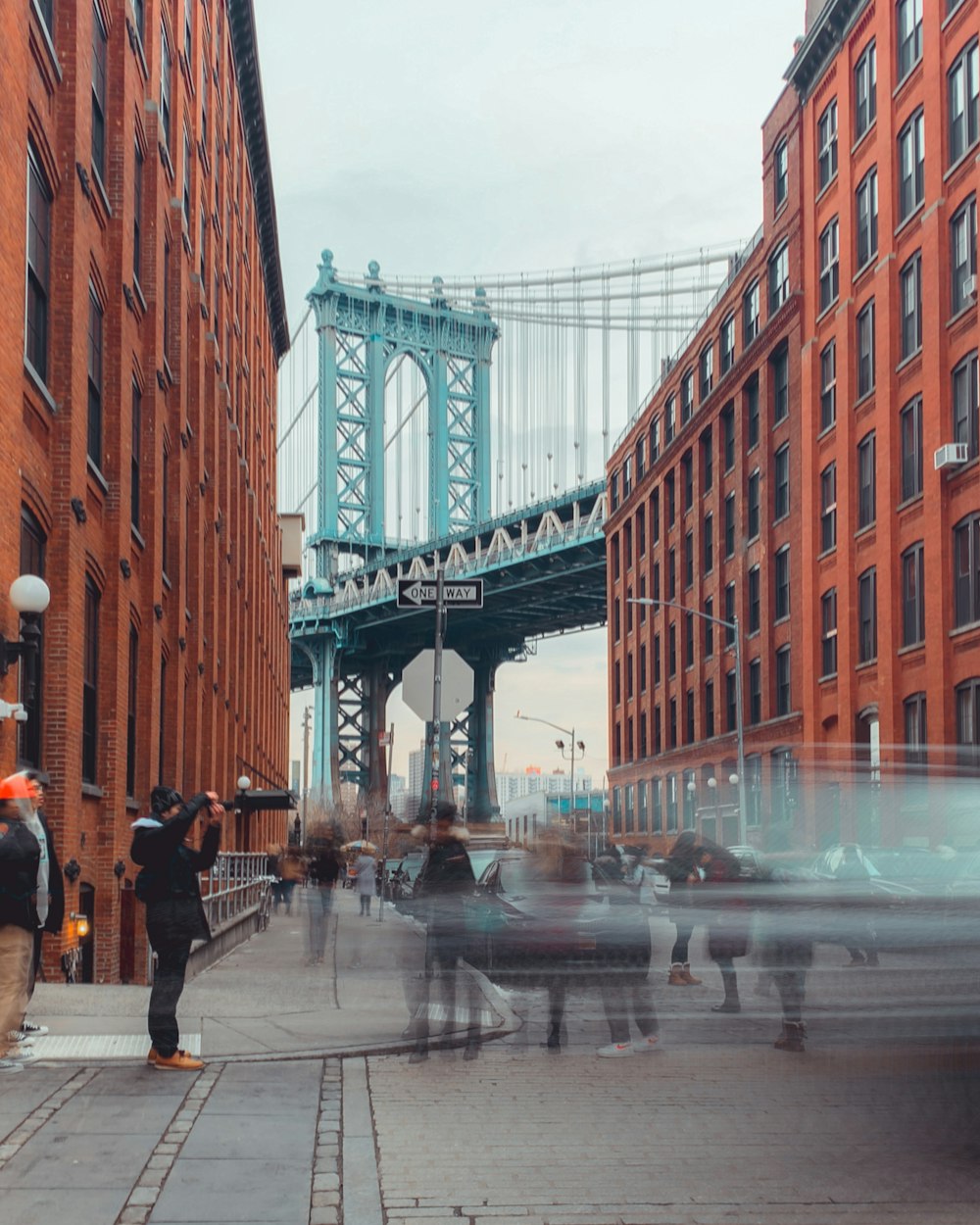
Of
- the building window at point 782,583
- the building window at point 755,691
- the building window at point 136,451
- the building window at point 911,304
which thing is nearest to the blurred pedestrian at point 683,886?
the building window at point 136,451

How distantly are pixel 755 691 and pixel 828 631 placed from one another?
6722mm

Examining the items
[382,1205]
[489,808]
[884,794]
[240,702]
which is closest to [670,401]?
[240,702]

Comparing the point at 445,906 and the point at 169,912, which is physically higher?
the point at 169,912

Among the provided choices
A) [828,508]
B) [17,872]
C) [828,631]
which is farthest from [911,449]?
[17,872]

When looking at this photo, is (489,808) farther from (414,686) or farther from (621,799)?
(414,686)

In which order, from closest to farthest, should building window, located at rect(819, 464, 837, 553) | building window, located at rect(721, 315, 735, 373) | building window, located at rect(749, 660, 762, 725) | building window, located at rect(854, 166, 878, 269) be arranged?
building window, located at rect(854, 166, 878, 269) → building window, located at rect(819, 464, 837, 553) → building window, located at rect(749, 660, 762, 725) → building window, located at rect(721, 315, 735, 373)

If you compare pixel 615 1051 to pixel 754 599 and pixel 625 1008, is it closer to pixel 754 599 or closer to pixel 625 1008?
pixel 625 1008

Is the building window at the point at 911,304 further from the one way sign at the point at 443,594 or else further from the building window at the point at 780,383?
the one way sign at the point at 443,594

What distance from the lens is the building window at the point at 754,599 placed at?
45156mm

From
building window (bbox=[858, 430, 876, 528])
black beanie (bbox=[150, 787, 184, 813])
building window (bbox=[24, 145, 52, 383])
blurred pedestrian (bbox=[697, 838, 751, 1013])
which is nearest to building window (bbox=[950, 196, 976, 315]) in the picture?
building window (bbox=[858, 430, 876, 528])

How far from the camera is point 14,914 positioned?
8.66m

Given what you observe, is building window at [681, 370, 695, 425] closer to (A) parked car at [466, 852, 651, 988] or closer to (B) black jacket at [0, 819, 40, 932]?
(A) parked car at [466, 852, 651, 988]

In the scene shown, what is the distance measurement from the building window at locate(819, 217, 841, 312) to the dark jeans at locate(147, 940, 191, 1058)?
33.7 m

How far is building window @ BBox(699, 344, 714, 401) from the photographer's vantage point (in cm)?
5144
